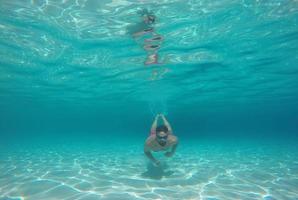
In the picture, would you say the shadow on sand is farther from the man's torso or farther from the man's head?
the man's head

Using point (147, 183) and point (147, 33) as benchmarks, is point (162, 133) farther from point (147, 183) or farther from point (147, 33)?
point (147, 33)

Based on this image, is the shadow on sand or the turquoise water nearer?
the turquoise water

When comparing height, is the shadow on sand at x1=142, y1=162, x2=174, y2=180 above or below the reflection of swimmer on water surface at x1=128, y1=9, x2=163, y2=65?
below

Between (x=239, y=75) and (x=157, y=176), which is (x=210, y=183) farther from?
(x=239, y=75)

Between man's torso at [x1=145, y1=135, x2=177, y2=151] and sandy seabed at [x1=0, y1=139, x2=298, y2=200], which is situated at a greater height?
man's torso at [x1=145, y1=135, x2=177, y2=151]

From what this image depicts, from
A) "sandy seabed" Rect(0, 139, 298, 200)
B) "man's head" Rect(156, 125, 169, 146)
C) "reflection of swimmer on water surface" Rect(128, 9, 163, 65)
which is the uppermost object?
"reflection of swimmer on water surface" Rect(128, 9, 163, 65)

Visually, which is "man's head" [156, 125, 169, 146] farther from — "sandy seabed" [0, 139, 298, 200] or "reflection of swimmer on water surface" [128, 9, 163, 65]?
"reflection of swimmer on water surface" [128, 9, 163, 65]

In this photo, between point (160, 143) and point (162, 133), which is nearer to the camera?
point (162, 133)

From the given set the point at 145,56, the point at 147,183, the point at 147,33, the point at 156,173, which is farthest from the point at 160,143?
the point at 145,56

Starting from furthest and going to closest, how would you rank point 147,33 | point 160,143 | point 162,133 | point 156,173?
point 147,33, point 156,173, point 160,143, point 162,133

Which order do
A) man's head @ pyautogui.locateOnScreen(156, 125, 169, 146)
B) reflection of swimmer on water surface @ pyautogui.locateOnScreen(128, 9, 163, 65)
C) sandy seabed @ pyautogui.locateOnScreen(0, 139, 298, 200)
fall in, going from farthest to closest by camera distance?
reflection of swimmer on water surface @ pyautogui.locateOnScreen(128, 9, 163, 65)
man's head @ pyautogui.locateOnScreen(156, 125, 169, 146)
sandy seabed @ pyautogui.locateOnScreen(0, 139, 298, 200)

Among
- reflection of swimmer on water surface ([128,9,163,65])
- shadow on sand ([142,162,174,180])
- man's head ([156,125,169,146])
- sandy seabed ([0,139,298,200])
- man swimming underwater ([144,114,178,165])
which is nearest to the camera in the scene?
sandy seabed ([0,139,298,200])

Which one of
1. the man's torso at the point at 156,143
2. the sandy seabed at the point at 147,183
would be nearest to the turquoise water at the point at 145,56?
the sandy seabed at the point at 147,183

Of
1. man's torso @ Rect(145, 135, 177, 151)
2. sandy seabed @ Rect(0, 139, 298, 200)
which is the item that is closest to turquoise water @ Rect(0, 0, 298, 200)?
sandy seabed @ Rect(0, 139, 298, 200)
